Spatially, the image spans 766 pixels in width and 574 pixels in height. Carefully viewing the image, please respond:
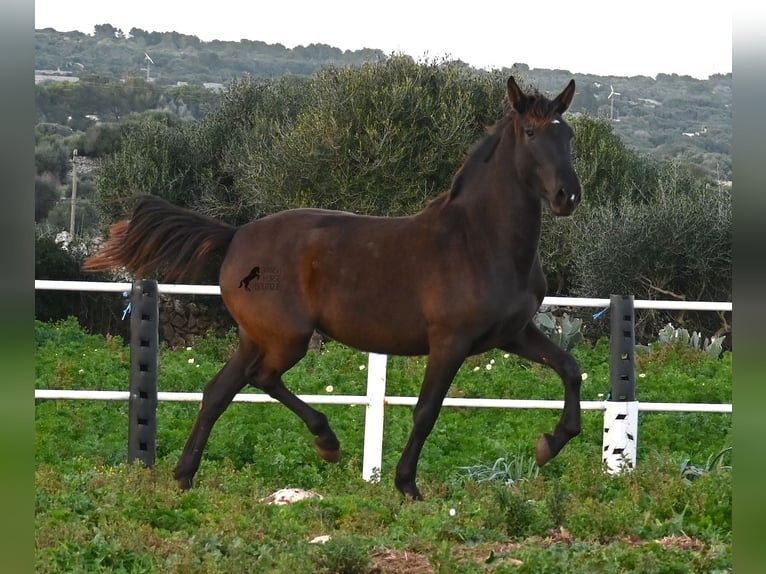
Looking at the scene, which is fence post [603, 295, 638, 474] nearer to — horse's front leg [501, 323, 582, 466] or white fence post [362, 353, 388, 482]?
white fence post [362, 353, 388, 482]

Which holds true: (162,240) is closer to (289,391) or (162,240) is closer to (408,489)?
(289,391)

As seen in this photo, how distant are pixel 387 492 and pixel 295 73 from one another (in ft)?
174

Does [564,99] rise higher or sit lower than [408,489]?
higher

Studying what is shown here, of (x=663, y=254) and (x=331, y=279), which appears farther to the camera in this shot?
(x=663, y=254)

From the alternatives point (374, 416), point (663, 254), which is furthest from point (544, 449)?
point (663, 254)

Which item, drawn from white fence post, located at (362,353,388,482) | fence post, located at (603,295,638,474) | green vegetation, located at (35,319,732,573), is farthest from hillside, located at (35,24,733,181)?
white fence post, located at (362,353,388,482)

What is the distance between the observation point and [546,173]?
519cm

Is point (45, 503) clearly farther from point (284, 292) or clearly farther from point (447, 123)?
point (447, 123)

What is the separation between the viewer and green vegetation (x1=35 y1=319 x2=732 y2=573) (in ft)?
13.2

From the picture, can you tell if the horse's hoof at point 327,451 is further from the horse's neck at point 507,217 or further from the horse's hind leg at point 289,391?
the horse's neck at point 507,217

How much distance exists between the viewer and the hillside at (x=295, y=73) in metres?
56.7

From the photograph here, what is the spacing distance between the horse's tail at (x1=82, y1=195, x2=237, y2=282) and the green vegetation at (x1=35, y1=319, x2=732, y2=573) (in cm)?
128

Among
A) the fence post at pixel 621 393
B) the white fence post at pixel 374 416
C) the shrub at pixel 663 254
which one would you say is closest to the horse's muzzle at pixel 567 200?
the white fence post at pixel 374 416

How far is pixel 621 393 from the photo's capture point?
8.05 metres
